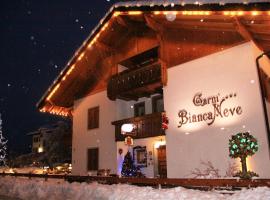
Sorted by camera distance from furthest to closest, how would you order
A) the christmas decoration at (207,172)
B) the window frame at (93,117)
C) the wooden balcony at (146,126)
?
1. the window frame at (93,117)
2. the wooden balcony at (146,126)
3. the christmas decoration at (207,172)

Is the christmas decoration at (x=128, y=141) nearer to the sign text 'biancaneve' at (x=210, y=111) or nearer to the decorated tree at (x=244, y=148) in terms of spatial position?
the sign text 'biancaneve' at (x=210, y=111)

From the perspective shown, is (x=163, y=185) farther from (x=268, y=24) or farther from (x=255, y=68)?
(x=268, y=24)

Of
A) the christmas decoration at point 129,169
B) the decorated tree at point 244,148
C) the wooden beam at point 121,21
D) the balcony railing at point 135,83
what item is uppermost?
the wooden beam at point 121,21

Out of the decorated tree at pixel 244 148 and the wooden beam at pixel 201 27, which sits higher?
the wooden beam at pixel 201 27

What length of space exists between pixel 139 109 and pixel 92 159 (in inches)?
210

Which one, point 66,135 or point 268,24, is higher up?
point 268,24

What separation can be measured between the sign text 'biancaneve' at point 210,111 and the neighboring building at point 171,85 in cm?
5

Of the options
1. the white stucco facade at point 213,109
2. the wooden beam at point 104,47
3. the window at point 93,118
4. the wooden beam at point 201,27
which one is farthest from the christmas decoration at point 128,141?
the wooden beam at point 201,27

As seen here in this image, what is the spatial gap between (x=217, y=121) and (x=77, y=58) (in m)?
11.8

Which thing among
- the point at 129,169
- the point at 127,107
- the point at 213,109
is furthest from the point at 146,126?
the point at 213,109

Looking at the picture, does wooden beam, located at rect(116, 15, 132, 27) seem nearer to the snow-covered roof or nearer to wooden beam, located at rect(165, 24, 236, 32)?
the snow-covered roof

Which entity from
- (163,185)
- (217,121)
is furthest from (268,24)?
(163,185)

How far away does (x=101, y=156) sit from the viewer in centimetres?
2112

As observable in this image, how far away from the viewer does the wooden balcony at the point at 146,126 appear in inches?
697
